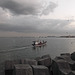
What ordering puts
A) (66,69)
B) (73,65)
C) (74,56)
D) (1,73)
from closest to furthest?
(66,69)
(73,65)
(1,73)
(74,56)

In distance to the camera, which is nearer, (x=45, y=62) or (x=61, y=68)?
(x=61, y=68)

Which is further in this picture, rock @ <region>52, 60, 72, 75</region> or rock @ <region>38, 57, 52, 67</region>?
rock @ <region>38, 57, 52, 67</region>

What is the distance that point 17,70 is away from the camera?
1242cm

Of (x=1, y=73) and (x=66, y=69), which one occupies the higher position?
(x=66, y=69)

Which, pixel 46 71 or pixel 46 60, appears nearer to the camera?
pixel 46 71

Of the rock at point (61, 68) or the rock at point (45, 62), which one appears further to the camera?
the rock at point (45, 62)

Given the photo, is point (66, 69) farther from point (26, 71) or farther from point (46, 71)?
point (26, 71)

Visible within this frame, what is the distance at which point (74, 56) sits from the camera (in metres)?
22.6

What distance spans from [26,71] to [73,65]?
7.01 meters

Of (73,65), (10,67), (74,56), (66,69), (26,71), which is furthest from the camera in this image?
(74,56)

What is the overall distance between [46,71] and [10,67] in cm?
419

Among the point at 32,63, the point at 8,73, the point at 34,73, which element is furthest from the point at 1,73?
the point at 34,73

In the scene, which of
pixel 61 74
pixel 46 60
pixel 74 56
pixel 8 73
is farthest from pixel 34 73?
pixel 74 56

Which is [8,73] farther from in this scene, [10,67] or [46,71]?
[46,71]
